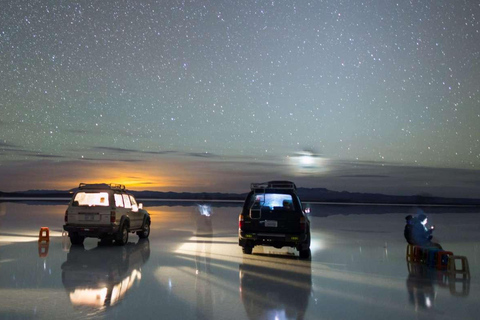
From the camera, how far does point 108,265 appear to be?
12.2m

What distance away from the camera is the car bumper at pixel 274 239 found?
1394 cm

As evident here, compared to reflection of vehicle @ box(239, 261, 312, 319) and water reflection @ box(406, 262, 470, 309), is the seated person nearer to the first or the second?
water reflection @ box(406, 262, 470, 309)

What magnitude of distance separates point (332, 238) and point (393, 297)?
11403 millimetres

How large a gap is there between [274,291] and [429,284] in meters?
3.43

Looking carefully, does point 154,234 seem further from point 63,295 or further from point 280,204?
point 63,295

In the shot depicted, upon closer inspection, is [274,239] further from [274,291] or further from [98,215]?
[98,215]

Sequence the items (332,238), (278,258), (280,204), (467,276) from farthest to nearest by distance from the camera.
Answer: (332,238)
(280,204)
(278,258)
(467,276)

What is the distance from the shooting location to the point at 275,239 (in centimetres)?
1422

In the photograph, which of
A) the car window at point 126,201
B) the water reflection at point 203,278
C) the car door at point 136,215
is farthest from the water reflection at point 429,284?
the car window at point 126,201

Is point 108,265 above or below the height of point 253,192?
below

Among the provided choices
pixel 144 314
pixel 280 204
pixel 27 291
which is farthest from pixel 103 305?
pixel 280 204

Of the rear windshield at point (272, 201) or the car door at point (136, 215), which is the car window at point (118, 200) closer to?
the car door at point (136, 215)

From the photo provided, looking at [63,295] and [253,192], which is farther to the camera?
[253,192]

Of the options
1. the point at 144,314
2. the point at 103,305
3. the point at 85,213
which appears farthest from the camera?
the point at 85,213
